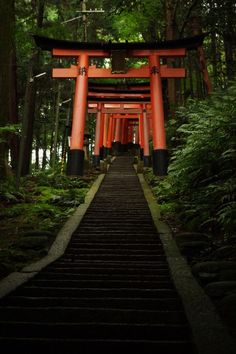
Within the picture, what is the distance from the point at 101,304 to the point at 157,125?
37.3 ft

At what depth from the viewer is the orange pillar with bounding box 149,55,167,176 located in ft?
50.2

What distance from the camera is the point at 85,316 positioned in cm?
432

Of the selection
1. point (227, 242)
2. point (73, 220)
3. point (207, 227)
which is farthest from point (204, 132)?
point (73, 220)

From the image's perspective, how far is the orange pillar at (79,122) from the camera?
50.2 feet

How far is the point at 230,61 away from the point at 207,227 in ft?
38.9

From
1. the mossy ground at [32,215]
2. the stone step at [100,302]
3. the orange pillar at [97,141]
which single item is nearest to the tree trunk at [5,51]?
the mossy ground at [32,215]

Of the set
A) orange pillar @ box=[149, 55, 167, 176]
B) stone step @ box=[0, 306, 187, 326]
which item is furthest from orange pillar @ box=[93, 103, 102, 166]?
stone step @ box=[0, 306, 187, 326]

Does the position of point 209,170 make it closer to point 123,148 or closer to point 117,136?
point 117,136

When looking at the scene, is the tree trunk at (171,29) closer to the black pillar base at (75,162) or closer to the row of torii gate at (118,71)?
the row of torii gate at (118,71)

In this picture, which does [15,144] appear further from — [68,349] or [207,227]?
[68,349]

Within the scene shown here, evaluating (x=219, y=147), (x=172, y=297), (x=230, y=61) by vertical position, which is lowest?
(x=172, y=297)

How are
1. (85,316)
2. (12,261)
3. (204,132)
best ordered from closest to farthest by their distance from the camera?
1. (85,316)
2. (12,261)
3. (204,132)

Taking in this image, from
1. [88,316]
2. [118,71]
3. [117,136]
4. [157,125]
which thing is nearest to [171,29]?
[118,71]

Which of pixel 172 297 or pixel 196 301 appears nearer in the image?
pixel 196 301
